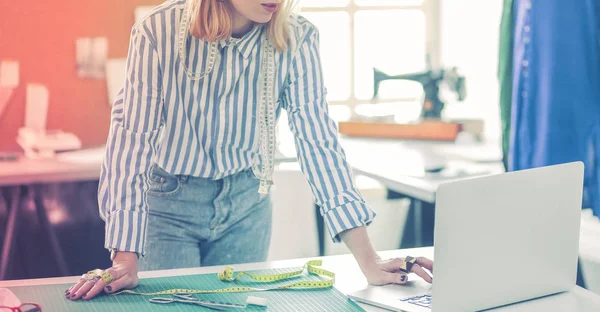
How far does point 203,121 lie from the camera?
152cm

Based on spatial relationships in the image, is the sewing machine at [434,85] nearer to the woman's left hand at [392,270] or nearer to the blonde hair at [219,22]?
the blonde hair at [219,22]

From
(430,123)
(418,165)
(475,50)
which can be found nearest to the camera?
(418,165)

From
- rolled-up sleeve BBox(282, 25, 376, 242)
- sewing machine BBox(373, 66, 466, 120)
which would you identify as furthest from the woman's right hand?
sewing machine BBox(373, 66, 466, 120)

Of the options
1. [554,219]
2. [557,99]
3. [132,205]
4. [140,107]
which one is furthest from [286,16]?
[557,99]

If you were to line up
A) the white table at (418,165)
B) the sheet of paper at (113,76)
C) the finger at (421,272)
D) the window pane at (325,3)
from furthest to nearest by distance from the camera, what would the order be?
the window pane at (325,3), the sheet of paper at (113,76), the white table at (418,165), the finger at (421,272)

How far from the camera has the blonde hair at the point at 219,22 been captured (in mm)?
1407

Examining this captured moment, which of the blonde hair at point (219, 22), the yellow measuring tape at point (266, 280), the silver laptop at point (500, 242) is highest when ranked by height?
the blonde hair at point (219, 22)

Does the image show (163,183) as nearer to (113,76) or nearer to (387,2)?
(113,76)

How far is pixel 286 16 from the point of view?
4.83 feet

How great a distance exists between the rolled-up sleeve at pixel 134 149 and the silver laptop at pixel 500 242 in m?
0.43

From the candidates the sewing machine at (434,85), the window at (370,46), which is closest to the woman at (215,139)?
the sewing machine at (434,85)

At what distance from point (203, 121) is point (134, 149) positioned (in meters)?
0.21

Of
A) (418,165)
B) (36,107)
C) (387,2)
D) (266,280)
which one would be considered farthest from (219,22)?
(387,2)

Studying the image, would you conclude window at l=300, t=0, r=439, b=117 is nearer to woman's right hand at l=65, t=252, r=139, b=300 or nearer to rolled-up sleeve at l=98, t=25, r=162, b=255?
rolled-up sleeve at l=98, t=25, r=162, b=255
